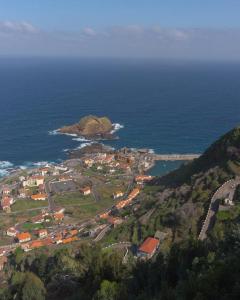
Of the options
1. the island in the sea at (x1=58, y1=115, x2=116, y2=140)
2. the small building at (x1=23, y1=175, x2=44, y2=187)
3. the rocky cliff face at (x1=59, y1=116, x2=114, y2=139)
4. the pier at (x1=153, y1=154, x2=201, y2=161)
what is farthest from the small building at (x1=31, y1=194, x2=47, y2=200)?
the rocky cliff face at (x1=59, y1=116, x2=114, y2=139)

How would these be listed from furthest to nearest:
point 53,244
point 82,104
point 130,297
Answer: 1. point 82,104
2. point 53,244
3. point 130,297

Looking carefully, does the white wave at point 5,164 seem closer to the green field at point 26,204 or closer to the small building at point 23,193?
the small building at point 23,193

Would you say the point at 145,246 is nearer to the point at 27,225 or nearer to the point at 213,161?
the point at 213,161

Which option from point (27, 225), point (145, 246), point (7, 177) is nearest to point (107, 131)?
point (7, 177)

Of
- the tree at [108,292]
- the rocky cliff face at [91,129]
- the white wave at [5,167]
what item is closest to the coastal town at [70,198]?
the white wave at [5,167]

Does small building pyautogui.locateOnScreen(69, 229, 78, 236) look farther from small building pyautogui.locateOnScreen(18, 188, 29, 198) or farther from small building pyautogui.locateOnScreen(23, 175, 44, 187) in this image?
small building pyautogui.locateOnScreen(23, 175, 44, 187)

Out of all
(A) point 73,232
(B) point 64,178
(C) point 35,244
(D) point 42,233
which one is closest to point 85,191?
(B) point 64,178
